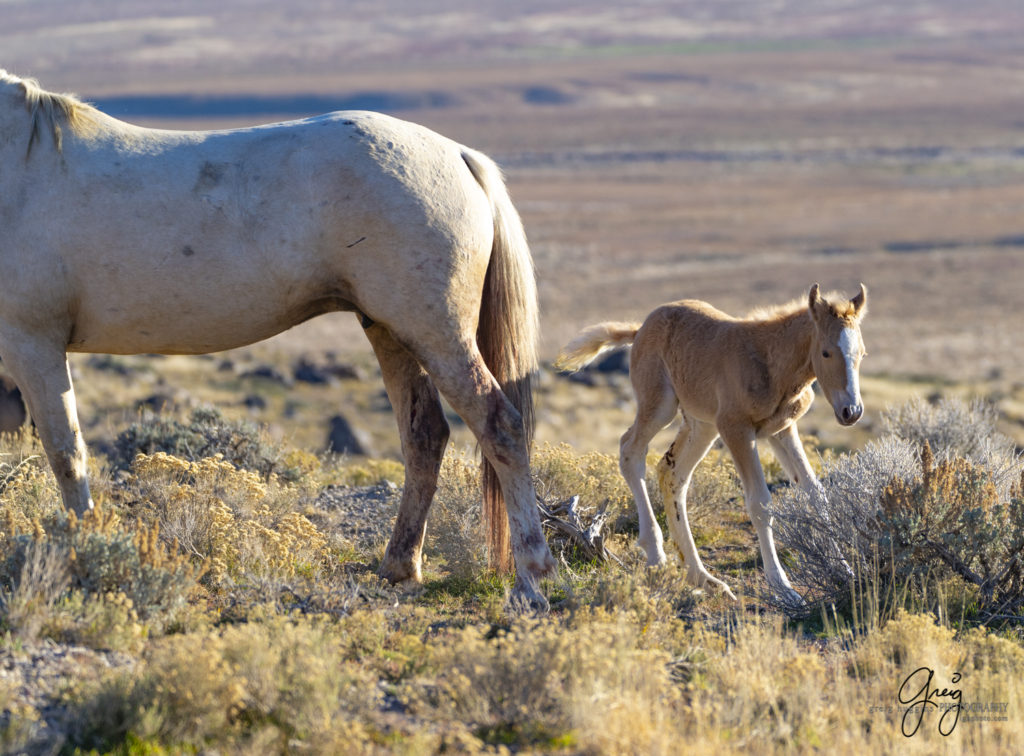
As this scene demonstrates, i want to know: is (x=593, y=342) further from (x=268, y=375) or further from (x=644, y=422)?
(x=268, y=375)

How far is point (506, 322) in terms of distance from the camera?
638 cm

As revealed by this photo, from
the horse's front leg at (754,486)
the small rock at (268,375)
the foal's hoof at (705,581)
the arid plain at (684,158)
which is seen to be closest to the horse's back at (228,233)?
the arid plain at (684,158)

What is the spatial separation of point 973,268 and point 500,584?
49448mm

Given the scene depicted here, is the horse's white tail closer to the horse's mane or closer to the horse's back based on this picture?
the horse's back

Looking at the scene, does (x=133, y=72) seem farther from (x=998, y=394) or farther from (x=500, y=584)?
(x=500, y=584)

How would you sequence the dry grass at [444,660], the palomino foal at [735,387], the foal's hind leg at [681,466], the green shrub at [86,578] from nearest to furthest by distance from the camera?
the dry grass at [444,660] → the green shrub at [86,578] → the palomino foal at [735,387] → the foal's hind leg at [681,466]

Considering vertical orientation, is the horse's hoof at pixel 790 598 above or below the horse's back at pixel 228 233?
below

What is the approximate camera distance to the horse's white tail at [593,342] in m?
7.48

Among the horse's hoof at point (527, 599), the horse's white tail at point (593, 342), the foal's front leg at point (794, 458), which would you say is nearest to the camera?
the horse's hoof at point (527, 599)

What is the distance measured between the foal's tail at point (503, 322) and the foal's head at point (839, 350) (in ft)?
5.06

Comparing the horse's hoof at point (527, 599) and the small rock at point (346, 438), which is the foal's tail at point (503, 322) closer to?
the horse's hoof at point (527, 599)

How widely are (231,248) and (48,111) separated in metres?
1.23

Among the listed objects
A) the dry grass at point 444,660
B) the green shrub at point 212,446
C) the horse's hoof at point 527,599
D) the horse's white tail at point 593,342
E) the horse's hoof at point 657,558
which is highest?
the horse's white tail at point 593,342

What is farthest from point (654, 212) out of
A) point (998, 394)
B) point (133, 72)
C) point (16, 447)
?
point (133, 72)
